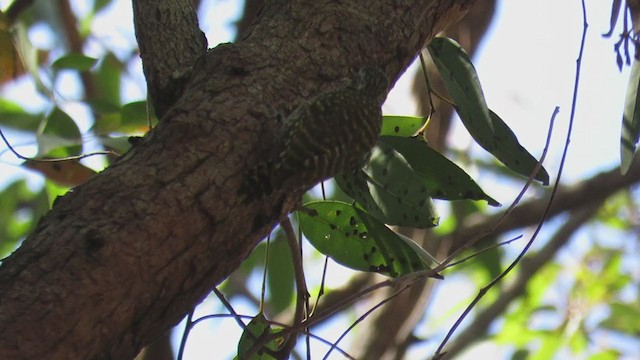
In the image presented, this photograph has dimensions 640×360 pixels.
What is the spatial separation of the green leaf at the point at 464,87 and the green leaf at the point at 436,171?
0.08m

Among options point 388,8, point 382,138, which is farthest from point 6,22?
point 388,8

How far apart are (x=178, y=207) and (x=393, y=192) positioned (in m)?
0.69

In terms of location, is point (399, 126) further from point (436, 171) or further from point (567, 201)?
point (567, 201)

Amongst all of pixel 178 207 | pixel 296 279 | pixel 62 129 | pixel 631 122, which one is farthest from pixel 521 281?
pixel 178 207

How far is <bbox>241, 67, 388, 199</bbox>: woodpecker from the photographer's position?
4.22ft

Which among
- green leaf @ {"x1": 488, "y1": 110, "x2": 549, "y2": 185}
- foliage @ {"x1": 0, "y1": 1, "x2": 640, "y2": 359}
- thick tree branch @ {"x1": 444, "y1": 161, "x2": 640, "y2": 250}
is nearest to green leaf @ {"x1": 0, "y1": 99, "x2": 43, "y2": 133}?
foliage @ {"x1": 0, "y1": 1, "x2": 640, "y2": 359}

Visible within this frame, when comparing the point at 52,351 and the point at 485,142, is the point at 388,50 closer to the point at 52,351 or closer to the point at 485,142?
the point at 485,142

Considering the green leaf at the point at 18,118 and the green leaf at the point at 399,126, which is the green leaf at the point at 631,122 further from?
the green leaf at the point at 18,118

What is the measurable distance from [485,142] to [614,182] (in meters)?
1.88

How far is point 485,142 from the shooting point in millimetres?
1692

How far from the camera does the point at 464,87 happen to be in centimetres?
176

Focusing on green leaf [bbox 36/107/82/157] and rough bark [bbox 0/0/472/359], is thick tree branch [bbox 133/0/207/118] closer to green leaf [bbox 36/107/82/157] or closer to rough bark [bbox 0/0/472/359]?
rough bark [bbox 0/0/472/359]

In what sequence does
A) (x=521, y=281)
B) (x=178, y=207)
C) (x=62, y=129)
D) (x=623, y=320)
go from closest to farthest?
(x=178, y=207) → (x=62, y=129) → (x=521, y=281) → (x=623, y=320)

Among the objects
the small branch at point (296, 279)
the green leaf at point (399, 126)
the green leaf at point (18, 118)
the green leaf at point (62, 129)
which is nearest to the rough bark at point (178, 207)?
the small branch at point (296, 279)
